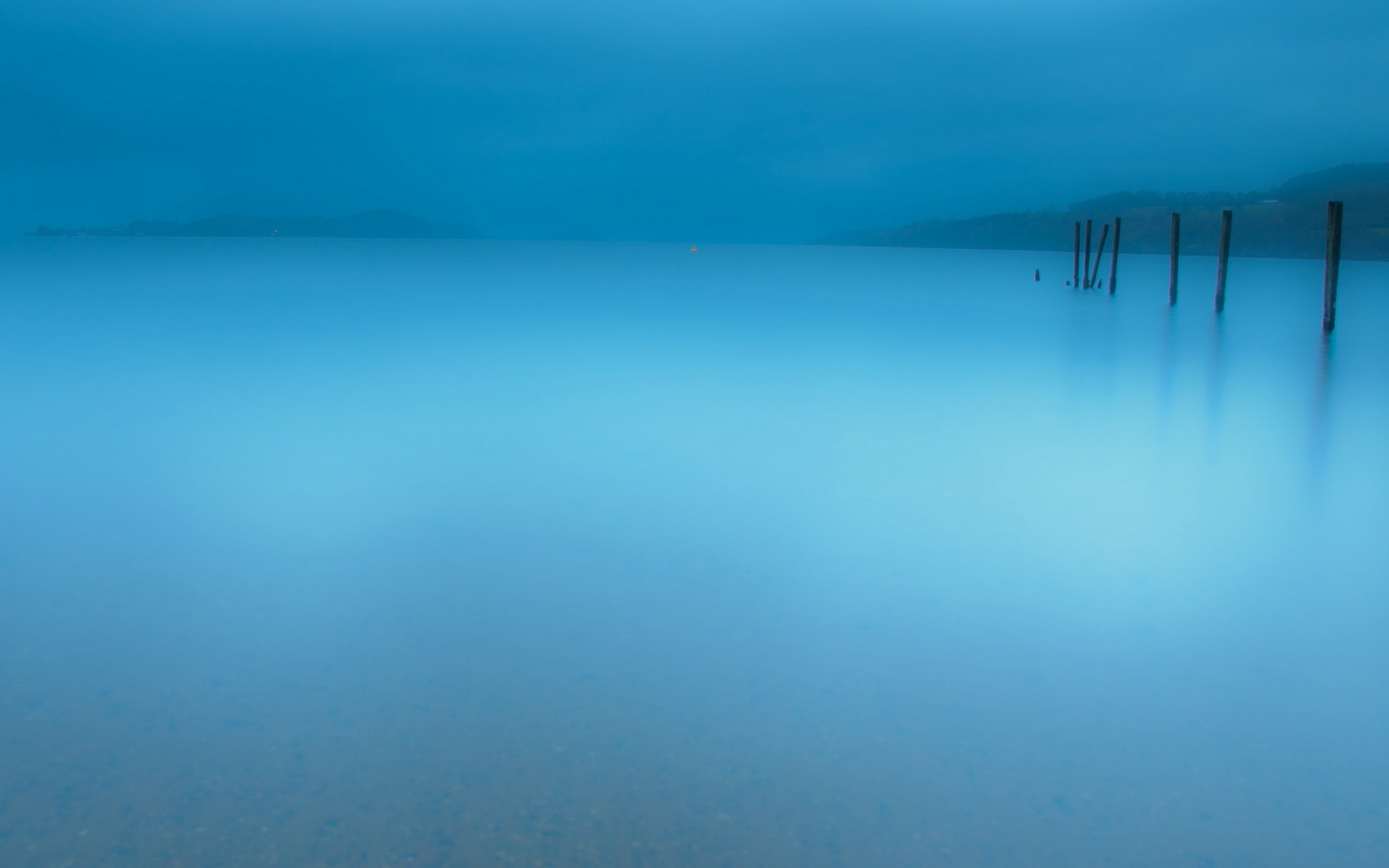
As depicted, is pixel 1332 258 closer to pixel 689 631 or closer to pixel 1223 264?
pixel 1223 264

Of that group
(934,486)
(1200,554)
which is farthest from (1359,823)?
(934,486)

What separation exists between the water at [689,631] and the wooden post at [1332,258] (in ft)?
30.2

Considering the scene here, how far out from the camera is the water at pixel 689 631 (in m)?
2.48

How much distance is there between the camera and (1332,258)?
57.8 feet

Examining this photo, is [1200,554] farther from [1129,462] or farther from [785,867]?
[785,867]

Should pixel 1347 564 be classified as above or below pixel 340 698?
below

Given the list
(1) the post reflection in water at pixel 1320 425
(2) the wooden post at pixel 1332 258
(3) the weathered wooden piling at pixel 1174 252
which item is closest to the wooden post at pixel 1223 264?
(3) the weathered wooden piling at pixel 1174 252

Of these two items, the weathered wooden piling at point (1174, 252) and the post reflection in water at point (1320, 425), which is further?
the weathered wooden piling at point (1174, 252)

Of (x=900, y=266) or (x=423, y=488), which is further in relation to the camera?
(x=900, y=266)

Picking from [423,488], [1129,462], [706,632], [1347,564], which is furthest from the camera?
[1129,462]

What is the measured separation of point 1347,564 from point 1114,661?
2.04 metres

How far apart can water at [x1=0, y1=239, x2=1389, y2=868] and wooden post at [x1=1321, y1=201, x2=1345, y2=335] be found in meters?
9.19

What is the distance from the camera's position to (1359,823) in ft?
8.11

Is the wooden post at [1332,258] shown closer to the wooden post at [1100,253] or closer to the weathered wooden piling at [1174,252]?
the weathered wooden piling at [1174,252]
